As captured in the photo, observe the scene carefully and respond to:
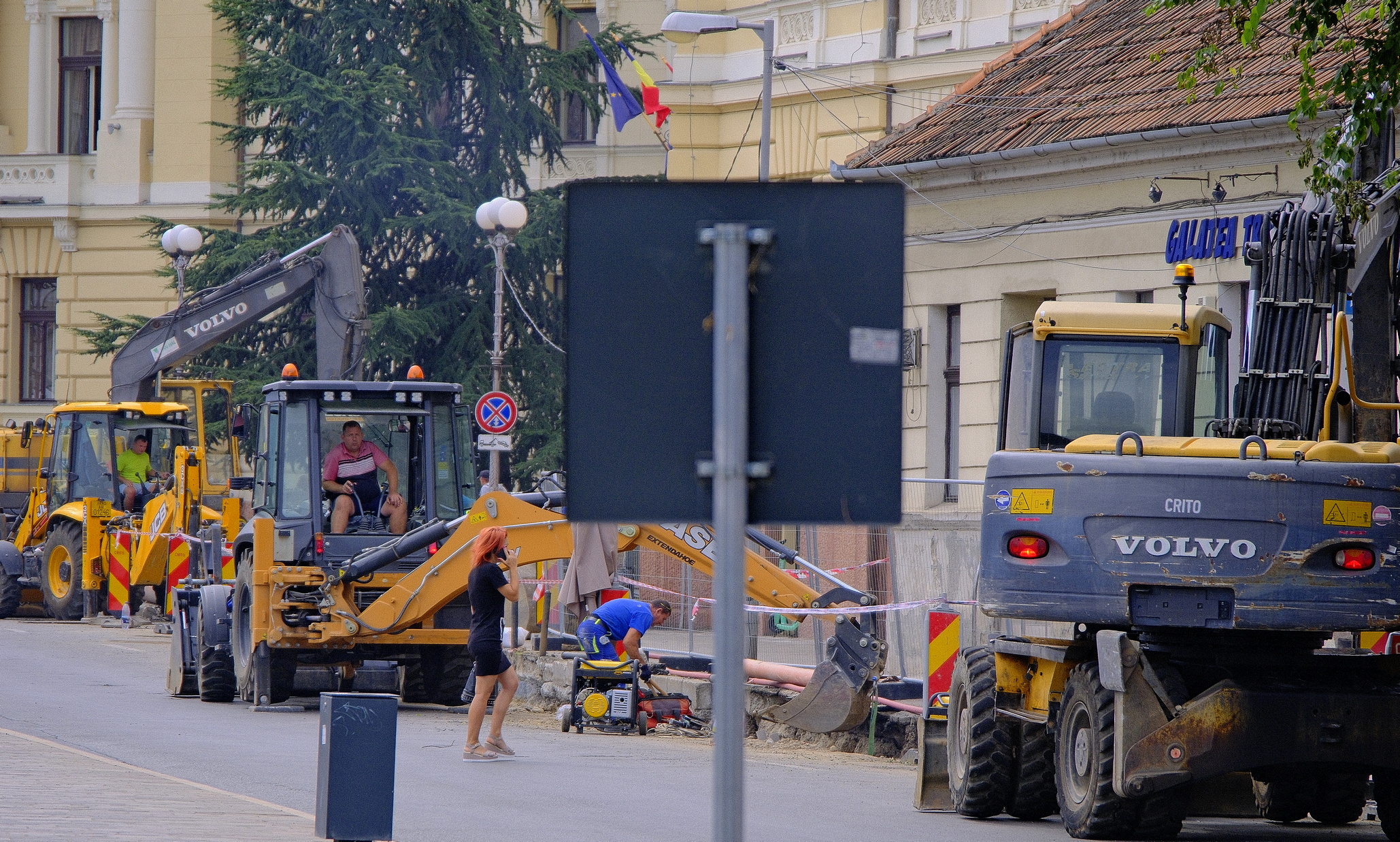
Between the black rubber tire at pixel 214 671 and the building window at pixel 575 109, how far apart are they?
21435 millimetres

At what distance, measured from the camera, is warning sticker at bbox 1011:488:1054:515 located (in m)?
11.2

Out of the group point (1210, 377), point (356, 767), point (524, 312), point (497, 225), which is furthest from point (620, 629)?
point (524, 312)

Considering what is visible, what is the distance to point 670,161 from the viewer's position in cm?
3534

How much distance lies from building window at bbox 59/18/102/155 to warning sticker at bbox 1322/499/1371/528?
36992mm

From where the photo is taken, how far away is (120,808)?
11195 millimetres

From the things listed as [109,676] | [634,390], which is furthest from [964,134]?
[634,390]

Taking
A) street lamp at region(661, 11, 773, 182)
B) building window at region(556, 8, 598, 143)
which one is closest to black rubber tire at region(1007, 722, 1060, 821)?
street lamp at region(661, 11, 773, 182)

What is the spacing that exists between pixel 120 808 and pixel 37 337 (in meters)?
34.8

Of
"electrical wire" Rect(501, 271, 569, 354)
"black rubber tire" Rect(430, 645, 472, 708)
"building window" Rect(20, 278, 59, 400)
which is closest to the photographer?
"black rubber tire" Rect(430, 645, 472, 708)

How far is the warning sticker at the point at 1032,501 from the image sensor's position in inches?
442

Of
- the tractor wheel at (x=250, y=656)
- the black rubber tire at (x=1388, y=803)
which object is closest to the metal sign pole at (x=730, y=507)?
→ the black rubber tire at (x=1388, y=803)

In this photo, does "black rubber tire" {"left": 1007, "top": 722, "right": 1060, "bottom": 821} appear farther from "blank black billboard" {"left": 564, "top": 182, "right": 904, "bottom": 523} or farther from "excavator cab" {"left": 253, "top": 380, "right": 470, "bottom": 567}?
"blank black billboard" {"left": 564, "top": 182, "right": 904, "bottom": 523}

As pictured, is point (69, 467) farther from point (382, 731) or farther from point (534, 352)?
point (382, 731)

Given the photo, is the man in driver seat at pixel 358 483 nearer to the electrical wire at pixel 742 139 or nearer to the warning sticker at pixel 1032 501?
the warning sticker at pixel 1032 501
